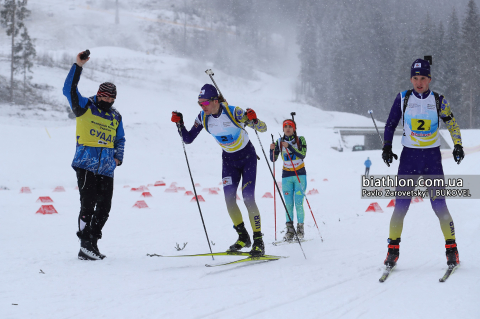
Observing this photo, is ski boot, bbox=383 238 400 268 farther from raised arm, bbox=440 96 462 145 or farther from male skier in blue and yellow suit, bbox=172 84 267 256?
male skier in blue and yellow suit, bbox=172 84 267 256

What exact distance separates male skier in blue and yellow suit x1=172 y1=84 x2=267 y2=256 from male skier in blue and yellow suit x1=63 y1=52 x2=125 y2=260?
35.2 inches

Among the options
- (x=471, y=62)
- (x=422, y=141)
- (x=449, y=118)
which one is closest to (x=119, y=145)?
(x=422, y=141)

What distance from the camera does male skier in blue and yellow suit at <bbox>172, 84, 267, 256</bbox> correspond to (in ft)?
16.9

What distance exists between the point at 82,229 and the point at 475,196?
1019 cm

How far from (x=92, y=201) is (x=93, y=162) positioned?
49cm

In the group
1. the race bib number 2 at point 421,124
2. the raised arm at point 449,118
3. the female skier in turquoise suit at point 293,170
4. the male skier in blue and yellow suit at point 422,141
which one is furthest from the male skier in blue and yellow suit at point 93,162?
the raised arm at point 449,118

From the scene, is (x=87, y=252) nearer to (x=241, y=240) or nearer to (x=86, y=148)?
(x=86, y=148)

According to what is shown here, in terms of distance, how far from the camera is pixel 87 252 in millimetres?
4832

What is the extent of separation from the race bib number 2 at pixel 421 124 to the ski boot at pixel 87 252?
3988 mm

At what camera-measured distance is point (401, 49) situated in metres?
62.5

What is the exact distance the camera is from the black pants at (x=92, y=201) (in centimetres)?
491

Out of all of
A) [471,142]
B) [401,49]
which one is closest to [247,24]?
[401,49]

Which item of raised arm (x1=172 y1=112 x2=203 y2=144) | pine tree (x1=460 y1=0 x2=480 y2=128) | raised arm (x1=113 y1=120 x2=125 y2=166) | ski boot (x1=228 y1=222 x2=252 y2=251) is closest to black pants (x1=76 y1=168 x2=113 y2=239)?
raised arm (x1=113 y1=120 x2=125 y2=166)

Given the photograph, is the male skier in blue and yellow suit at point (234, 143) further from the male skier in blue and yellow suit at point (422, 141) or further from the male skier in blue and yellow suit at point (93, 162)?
the male skier in blue and yellow suit at point (422, 141)
